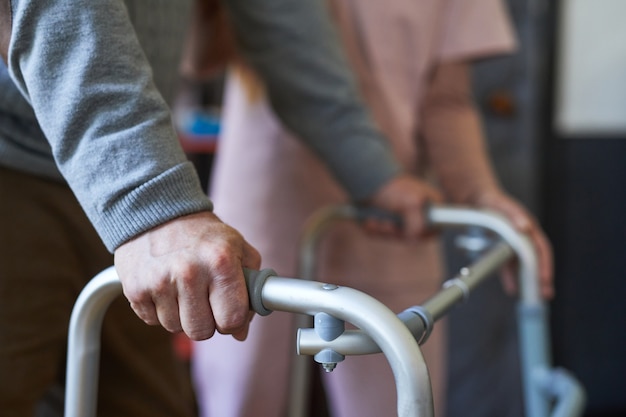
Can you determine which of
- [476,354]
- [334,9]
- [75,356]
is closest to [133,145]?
[75,356]

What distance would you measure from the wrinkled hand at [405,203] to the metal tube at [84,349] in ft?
1.29

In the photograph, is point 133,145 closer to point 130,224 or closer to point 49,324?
point 130,224

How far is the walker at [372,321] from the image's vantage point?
43 cm

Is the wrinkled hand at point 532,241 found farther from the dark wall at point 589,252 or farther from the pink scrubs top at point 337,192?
the dark wall at point 589,252

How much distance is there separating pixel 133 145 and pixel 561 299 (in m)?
1.63

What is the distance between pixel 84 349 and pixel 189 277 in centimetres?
17

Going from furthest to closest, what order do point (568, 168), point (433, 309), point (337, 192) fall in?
point (568, 168) < point (337, 192) < point (433, 309)

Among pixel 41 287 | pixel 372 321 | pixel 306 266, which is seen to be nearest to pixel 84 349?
pixel 41 287

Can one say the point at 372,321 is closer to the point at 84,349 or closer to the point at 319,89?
the point at 84,349

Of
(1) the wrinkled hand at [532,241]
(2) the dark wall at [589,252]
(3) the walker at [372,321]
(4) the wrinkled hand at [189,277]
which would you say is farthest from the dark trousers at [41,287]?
(2) the dark wall at [589,252]

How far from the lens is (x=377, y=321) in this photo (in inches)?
16.9

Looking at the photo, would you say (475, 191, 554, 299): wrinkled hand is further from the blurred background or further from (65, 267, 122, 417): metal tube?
the blurred background

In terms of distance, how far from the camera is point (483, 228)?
2.78ft

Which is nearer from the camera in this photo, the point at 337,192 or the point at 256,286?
the point at 256,286
